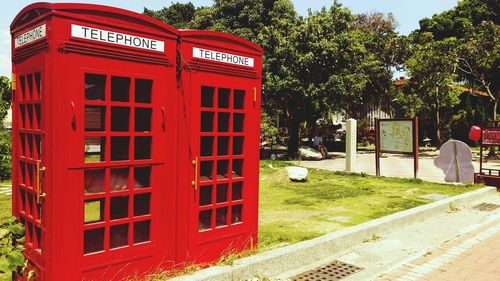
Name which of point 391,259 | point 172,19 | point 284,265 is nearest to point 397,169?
point 391,259

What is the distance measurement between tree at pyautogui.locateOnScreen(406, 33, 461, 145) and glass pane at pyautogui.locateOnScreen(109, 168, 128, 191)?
25.0 m

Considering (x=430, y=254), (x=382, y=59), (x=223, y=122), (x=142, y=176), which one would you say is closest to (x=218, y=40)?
(x=223, y=122)

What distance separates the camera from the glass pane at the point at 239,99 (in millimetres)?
5594

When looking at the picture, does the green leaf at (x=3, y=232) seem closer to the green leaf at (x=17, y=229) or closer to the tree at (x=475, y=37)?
the green leaf at (x=17, y=229)

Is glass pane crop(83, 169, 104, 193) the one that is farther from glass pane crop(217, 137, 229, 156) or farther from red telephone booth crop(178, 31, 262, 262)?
glass pane crop(217, 137, 229, 156)

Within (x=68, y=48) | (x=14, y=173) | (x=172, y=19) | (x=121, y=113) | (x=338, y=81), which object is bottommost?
(x=14, y=173)

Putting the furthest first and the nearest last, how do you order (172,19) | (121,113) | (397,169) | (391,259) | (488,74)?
(172,19), (488,74), (397,169), (391,259), (121,113)

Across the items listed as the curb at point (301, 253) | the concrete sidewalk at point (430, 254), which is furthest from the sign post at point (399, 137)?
the curb at point (301, 253)

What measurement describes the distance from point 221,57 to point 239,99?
2.13ft

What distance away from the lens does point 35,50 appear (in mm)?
4129

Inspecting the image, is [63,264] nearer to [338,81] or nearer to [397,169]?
[397,169]

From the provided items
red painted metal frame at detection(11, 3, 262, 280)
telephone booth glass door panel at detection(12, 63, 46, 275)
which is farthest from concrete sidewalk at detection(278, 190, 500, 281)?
telephone booth glass door panel at detection(12, 63, 46, 275)

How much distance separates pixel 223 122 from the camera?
554 centimetres

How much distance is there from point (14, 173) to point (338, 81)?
18853 millimetres
